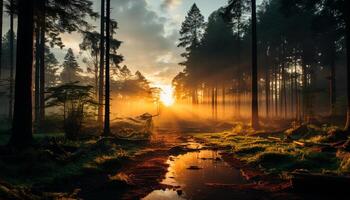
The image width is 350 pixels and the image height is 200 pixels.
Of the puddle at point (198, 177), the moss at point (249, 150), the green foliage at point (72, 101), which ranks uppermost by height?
the green foliage at point (72, 101)

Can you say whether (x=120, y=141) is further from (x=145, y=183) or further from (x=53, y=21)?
(x=145, y=183)

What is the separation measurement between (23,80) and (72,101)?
6150 mm

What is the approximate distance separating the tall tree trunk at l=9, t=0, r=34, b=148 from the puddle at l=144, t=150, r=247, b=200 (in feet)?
19.9

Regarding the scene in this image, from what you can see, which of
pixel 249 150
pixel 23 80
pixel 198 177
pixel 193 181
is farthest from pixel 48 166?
pixel 249 150

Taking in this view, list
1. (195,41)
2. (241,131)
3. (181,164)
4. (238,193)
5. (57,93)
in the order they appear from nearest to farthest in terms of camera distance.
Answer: (238,193) < (181,164) < (57,93) < (241,131) < (195,41)

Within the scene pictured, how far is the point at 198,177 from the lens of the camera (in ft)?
37.4

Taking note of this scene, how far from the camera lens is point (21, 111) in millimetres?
13031

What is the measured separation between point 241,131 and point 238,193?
741 inches

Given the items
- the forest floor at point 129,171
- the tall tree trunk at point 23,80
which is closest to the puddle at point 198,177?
the forest floor at point 129,171

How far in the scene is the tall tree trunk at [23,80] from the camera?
12891mm

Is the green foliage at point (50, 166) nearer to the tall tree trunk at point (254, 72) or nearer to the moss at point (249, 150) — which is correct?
the moss at point (249, 150)

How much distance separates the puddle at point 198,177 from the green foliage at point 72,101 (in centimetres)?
658

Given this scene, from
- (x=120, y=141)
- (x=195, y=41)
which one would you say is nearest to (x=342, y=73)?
(x=195, y=41)

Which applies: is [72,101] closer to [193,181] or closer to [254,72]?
[193,181]
